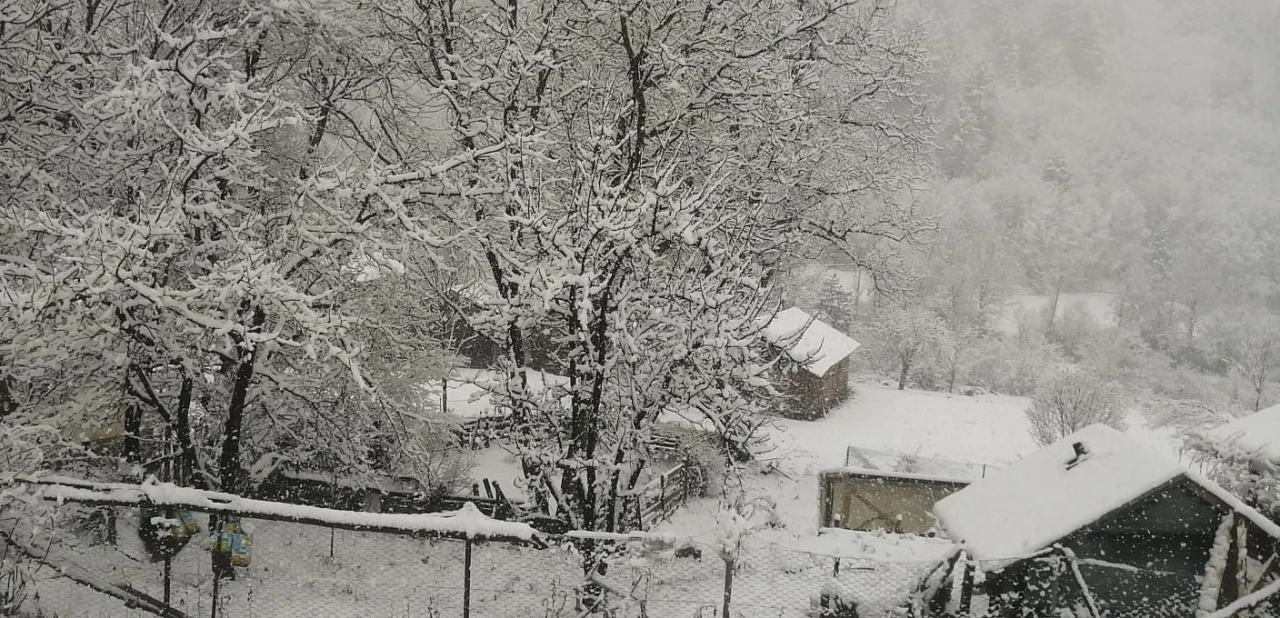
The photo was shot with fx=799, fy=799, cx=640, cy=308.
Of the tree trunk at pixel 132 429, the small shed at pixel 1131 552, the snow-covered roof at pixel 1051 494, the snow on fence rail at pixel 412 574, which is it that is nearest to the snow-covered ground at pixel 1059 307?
the snow-covered roof at pixel 1051 494

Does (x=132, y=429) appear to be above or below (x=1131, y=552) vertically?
above

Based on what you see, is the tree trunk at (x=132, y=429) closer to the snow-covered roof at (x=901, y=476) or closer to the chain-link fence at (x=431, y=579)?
the chain-link fence at (x=431, y=579)

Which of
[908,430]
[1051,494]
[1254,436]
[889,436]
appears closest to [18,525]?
[1051,494]

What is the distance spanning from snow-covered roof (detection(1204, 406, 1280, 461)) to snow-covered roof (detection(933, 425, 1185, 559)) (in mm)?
2167

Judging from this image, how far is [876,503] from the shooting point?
14109 millimetres

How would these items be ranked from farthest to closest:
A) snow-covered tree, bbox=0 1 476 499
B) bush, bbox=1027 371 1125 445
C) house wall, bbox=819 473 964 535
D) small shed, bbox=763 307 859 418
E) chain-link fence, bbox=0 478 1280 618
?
1. small shed, bbox=763 307 859 418
2. bush, bbox=1027 371 1125 445
3. house wall, bbox=819 473 964 535
4. snow-covered tree, bbox=0 1 476 499
5. chain-link fence, bbox=0 478 1280 618

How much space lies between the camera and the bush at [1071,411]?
79.2 feet

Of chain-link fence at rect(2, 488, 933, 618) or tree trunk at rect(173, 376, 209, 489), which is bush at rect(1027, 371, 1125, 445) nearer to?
chain-link fence at rect(2, 488, 933, 618)

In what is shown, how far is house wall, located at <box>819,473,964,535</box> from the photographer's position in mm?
13195

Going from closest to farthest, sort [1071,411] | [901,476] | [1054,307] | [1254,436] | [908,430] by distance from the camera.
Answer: [1254,436] → [901,476] → [1071,411] → [908,430] → [1054,307]

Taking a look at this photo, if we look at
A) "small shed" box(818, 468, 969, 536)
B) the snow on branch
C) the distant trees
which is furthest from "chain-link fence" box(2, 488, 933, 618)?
the distant trees

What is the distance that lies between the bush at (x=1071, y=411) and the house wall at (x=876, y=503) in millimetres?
12810

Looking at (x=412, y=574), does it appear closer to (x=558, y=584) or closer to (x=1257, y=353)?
(x=558, y=584)

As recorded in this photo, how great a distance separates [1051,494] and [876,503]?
7363 mm
